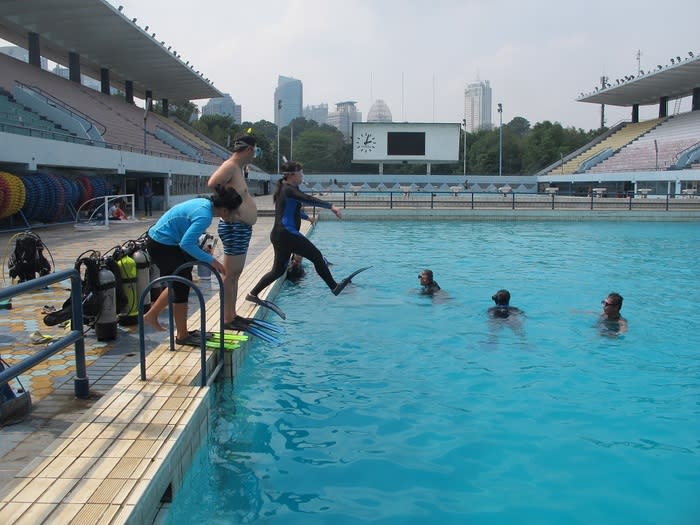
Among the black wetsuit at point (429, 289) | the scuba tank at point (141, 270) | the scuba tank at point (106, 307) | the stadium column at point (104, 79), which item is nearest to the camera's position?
the scuba tank at point (106, 307)

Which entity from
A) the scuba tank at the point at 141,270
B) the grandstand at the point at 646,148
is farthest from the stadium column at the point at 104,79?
the scuba tank at the point at 141,270

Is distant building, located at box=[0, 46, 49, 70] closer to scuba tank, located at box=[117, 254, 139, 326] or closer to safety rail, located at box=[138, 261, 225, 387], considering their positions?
scuba tank, located at box=[117, 254, 139, 326]

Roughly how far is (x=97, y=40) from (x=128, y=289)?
1281 inches

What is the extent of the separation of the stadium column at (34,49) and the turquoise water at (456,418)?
28.5 meters

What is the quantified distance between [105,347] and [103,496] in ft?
10.6

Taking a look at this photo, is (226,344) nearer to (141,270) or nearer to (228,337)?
(228,337)

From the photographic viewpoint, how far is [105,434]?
145 inches

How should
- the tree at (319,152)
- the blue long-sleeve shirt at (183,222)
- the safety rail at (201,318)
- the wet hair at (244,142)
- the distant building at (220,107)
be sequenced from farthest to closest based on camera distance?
1. the distant building at (220,107)
2. the tree at (319,152)
3. the wet hair at (244,142)
4. the blue long-sleeve shirt at (183,222)
5. the safety rail at (201,318)

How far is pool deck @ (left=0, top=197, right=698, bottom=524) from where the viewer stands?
9.59 feet

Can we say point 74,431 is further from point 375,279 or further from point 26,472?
point 375,279

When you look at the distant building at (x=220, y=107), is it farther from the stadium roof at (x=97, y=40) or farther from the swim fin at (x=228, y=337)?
the swim fin at (x=228, y=337)

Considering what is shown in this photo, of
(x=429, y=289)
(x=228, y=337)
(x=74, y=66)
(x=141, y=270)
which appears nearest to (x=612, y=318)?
(x=429, y=289)

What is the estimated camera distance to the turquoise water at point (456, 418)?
13.1 feet

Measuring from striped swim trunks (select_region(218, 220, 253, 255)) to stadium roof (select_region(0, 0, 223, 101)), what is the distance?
90.5ft
